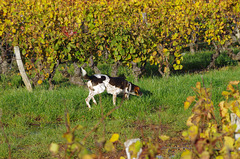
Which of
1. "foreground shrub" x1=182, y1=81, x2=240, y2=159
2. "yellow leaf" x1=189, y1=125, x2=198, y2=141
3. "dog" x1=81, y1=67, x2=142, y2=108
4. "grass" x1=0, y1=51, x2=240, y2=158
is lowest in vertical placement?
"grass" x1=0, y1=51, x2=240, y2=158

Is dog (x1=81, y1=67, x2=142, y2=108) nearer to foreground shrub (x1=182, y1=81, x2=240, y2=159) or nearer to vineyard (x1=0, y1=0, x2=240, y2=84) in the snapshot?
vineyard (x1=0, y1=0, x2=240, y2=84)

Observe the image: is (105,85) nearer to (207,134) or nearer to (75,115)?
(75,115)

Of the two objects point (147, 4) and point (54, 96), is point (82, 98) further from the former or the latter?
point (147, 4)

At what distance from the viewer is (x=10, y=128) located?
636 centimetres

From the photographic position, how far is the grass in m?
5.61

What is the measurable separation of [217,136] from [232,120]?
852 mm

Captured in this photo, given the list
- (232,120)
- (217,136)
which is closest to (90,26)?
(232,120)

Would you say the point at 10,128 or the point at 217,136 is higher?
the point at 217,136

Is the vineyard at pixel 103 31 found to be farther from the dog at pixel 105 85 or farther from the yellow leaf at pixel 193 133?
the yellow leaf at pixel 193 133

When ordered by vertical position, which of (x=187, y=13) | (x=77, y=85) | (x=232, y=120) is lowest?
(x=77, y=85)

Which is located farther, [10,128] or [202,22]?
[202,22]

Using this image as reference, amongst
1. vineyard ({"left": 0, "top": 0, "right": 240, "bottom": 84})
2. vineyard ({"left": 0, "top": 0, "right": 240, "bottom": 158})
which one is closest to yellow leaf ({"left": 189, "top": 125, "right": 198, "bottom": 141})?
vineyard ({"left": 0, "top": 0, "right": 240, "bottom": 158})

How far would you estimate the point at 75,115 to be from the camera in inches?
268

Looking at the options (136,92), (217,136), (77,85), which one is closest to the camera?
(217,136)
